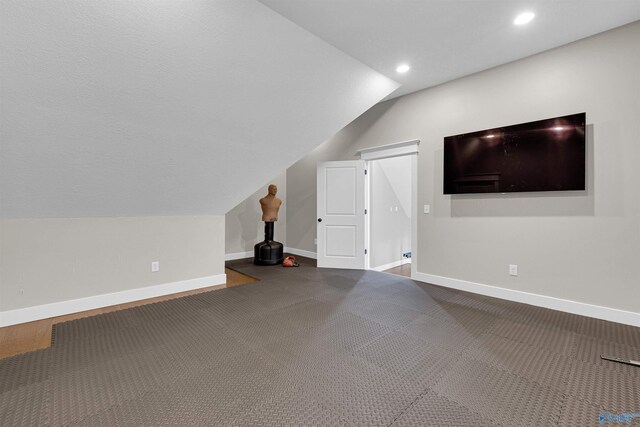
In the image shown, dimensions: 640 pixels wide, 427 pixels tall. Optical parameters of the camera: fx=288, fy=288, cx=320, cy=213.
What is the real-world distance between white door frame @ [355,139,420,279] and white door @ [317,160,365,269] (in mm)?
131

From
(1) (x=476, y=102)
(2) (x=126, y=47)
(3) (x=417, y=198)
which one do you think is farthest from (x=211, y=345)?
(1) (x=476, y=102)

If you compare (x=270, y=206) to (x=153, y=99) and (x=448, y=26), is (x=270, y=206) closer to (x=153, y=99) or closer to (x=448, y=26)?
(x=153, y=99)

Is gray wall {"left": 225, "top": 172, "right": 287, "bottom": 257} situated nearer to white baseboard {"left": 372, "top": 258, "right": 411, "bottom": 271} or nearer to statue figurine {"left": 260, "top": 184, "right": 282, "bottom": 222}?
statue figurine {"left": 260, "top": 184, "right": 282, "bottom": 222}

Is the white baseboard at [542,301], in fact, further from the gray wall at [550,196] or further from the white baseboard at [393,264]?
the white baseboard at [393,264]

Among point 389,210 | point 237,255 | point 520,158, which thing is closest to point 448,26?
point 520,158

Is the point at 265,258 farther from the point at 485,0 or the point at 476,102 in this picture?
the point at 485,0

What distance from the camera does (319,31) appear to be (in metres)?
2.71

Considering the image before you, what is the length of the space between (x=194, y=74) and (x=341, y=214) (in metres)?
3.25

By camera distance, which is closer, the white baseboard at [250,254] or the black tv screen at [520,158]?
the black tv screen at [520,158]

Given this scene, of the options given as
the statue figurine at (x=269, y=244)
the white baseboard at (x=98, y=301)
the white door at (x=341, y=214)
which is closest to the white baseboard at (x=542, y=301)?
the white door at (x=341, y=214)

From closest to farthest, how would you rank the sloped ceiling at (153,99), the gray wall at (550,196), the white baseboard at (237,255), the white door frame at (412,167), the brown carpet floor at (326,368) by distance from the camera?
the brown carpet floor at (326,368) → the sloped ceiling at (153,99) → the gray wall at (550,196) → the white door frame at (412,167) → the white baseboard at (237,255)

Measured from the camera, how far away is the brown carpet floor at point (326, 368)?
1566 mm

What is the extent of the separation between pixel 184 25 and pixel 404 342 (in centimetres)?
297

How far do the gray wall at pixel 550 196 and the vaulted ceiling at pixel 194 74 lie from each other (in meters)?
0.30
